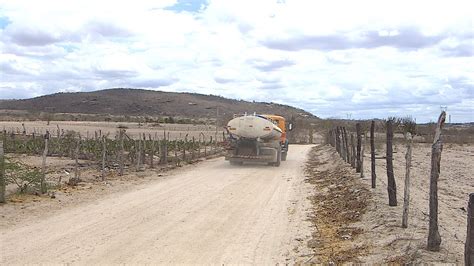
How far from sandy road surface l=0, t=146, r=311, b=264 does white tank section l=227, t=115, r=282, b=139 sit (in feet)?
29.3

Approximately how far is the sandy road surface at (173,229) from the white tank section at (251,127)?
894cm

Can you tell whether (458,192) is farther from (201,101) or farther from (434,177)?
(201,101)

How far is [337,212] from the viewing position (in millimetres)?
13508

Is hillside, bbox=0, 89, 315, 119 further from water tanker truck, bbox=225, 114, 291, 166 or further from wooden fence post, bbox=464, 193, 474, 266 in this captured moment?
wooden fence post, bbox=464, 193, 474, 266

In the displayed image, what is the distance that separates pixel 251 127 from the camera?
88.1 ft

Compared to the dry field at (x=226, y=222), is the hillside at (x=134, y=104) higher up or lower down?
higher up

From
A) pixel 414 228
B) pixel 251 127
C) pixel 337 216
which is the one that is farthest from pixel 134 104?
pixel 414 228

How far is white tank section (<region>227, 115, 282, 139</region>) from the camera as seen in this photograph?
26.9 m

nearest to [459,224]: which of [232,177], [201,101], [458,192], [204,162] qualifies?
[458,192]

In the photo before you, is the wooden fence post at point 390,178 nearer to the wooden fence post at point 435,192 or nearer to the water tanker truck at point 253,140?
the wooden fence post at point 435,192

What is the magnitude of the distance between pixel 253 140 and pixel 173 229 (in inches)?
639

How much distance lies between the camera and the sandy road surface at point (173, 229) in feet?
30.3

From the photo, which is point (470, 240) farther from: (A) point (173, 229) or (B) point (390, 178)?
(A) point (173, 229)

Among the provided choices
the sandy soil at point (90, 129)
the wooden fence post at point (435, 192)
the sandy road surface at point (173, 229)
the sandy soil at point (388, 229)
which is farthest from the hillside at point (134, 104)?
the wooden fence post at point (435, 192)
